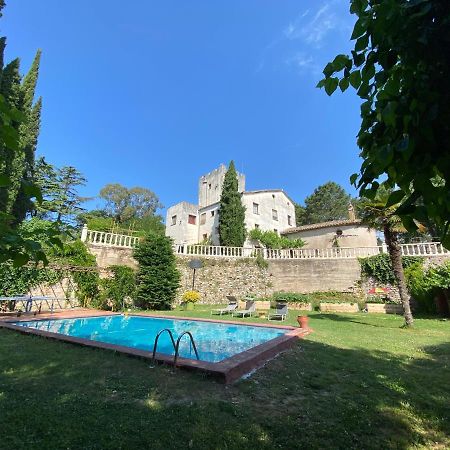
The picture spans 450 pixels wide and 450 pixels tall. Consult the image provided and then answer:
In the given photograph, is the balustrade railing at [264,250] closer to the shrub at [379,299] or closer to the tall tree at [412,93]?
the shrub at [379,299]

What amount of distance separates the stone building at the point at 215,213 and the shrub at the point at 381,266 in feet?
47.2

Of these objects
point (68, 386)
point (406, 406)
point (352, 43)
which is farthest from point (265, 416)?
point (352, 43)

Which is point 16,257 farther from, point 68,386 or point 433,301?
point 433,301

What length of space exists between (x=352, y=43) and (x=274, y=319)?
13.8 metres

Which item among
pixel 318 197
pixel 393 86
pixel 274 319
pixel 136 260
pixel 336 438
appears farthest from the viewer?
pixel 318 197

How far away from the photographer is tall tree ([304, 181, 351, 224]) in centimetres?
5059

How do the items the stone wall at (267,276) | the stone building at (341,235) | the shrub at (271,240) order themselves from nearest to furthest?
the stone wall at (267,276) < the stone building at (341,235) < the shrub at (271,240)

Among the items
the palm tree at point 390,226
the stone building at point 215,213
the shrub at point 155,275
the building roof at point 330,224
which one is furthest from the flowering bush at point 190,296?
the building roof at point 330,224

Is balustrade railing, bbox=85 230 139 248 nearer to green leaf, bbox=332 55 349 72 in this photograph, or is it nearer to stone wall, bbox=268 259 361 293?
stone wall, bbox=268 259 361 293

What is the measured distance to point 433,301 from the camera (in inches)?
614

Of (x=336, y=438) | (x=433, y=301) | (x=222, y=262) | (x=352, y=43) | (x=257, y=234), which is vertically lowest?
(x=336, y=438)

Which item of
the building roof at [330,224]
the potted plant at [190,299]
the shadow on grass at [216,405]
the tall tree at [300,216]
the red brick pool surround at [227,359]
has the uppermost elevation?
the tall tree at [300,216]

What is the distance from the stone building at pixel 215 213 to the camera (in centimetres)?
3459

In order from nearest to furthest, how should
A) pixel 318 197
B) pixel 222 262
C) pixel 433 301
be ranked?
pixel 433 301 → pixel 222 262 → pixel 318 197
